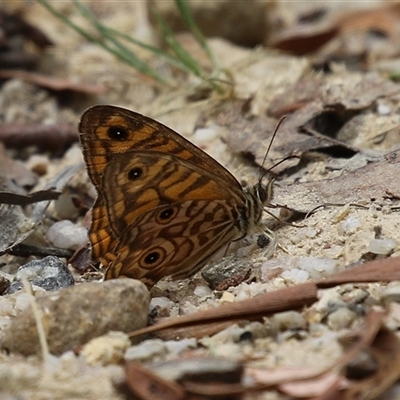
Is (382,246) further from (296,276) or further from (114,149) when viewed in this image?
(114,149)

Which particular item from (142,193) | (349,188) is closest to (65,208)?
(142,193)

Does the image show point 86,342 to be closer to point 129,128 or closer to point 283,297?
point 283,297

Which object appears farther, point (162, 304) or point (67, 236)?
point (67, 236)

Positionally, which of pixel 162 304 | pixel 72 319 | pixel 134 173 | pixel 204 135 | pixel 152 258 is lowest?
pixel 204 135

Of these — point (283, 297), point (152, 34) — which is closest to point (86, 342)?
point (283, 297)

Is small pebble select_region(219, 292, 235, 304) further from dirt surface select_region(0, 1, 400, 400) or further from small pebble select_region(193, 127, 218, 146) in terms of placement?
small pebble select_region(193, 127, 218, 146)
